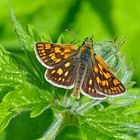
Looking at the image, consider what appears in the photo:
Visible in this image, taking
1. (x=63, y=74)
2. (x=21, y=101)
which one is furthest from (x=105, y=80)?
(x=21, y=101)

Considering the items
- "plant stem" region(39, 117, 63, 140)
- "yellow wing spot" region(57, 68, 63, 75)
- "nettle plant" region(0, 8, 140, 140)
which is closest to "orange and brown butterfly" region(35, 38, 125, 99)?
"yellow wing spot" region(57, 68, 63, 75)

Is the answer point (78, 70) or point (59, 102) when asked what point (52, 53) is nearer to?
point (78, 70)

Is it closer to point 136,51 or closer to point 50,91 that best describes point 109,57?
point 50,91

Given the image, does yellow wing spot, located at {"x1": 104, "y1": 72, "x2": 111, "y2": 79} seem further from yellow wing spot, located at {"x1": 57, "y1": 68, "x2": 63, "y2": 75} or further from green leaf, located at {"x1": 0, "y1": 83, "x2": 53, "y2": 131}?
green leaf, located at {"x1": 0, "y1": 83, "x2": 53, "y2": 131}

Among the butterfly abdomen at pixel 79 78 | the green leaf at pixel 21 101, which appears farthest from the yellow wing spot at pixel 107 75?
the green leaf at pixel 21 101

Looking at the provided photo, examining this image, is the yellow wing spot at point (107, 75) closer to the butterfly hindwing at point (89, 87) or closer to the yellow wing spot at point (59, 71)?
the butterfly hindwing at point (89, 87)

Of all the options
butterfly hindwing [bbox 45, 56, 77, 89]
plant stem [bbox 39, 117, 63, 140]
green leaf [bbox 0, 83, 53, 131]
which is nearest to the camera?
green leaf [bbox 0, 83, 53, 131]

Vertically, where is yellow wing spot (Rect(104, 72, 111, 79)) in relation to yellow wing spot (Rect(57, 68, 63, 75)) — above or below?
below

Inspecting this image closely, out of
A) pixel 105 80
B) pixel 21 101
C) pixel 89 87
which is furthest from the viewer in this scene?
pixel 105 80
